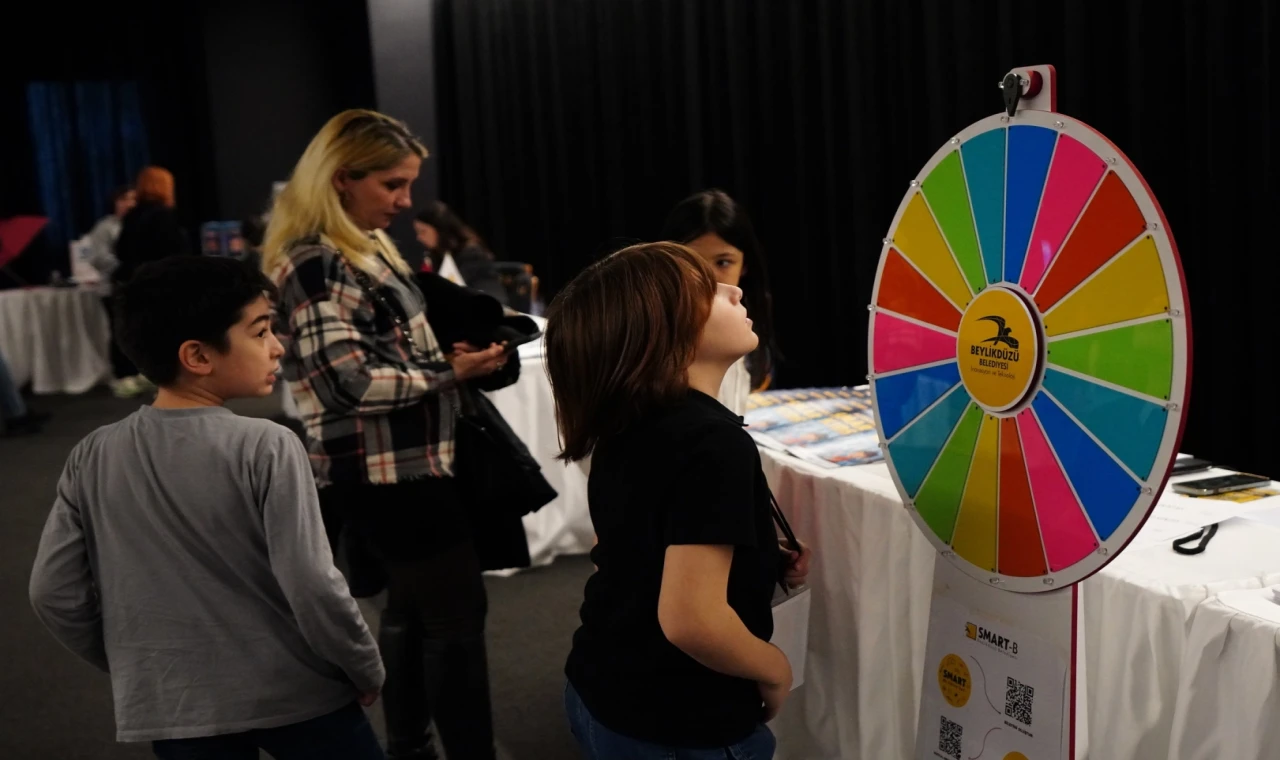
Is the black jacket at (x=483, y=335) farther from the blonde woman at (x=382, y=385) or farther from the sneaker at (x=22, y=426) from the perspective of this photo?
the sneaker at (x=22, y=426)

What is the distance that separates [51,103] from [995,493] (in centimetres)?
1026

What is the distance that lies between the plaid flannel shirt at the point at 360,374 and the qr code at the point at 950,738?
900 millimetres

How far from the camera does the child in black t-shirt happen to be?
109 centimetres

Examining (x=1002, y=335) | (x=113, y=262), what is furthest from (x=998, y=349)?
(x=113, y=262)

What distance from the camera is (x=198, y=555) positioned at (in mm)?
1351

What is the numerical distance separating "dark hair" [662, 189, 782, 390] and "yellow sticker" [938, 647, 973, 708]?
101 cm

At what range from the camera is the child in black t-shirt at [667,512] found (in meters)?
1.09

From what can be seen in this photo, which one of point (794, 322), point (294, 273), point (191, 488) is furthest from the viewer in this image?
point (794, 322)

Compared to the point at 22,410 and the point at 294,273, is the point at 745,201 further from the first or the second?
the point at 22,410

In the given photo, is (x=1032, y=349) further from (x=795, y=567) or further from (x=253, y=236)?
(x=253, y=236)

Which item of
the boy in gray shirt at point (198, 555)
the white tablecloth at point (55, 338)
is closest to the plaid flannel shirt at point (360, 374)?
the boy in gray shirt at point (198, 555)

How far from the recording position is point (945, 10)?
3.09m

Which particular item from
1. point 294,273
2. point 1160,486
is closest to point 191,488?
point 294,273

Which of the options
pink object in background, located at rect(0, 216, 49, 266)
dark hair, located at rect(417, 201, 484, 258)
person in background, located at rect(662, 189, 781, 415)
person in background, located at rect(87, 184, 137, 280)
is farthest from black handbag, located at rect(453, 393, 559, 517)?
pink object in background, located at rect(0, 216, 49, 266)
